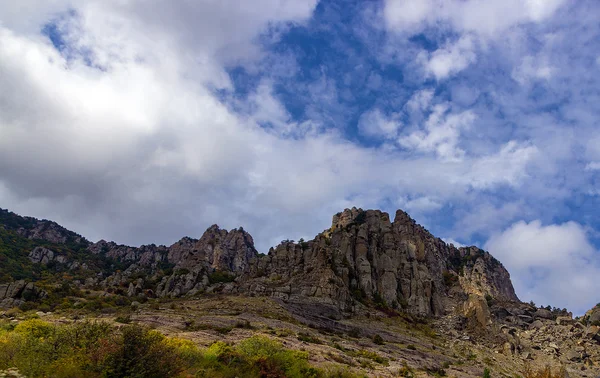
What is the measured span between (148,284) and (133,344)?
73.5m

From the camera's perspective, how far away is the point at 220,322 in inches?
2207

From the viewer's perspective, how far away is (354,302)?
282 ft

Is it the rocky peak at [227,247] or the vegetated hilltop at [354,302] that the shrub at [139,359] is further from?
the rocky peak at [227,247]

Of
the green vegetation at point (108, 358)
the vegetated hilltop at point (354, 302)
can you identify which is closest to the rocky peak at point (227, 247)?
the vegetated hilltop at point (354, 302)

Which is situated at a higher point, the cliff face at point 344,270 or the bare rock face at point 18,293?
the cliff face at point 344,270

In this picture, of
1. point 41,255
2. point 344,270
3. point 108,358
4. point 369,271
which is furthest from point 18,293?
point 41,255

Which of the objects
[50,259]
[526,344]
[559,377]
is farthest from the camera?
[50,259]

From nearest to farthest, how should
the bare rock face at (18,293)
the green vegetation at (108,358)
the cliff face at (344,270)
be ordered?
1. the green vegetation at (108,358)
2. the bare rock face at (18,293)
3. the cliff face at (344,270)

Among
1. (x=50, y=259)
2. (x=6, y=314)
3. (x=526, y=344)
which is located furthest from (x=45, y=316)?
(x=50, y=259)

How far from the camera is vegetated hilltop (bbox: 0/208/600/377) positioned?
190 feet

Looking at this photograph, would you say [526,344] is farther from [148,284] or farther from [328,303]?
[148,284]

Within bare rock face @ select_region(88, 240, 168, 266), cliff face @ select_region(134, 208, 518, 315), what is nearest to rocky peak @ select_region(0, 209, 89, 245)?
bare rock face @ select_region(88, 240, 168, 266)

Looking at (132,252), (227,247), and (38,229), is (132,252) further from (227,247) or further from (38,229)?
(227,247)

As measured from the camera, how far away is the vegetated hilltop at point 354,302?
5794 centimetres
